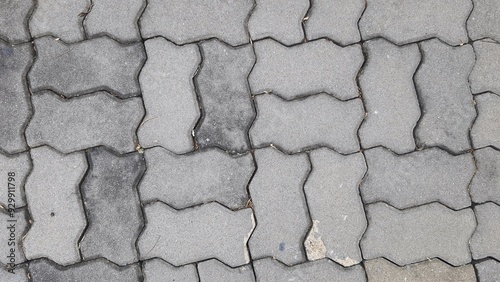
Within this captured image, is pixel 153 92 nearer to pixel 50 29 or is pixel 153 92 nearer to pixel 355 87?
pixel 50 29

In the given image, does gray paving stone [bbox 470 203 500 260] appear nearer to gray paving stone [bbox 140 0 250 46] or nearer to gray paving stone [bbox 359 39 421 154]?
gray paving stone [bbox 359 39 421 154]

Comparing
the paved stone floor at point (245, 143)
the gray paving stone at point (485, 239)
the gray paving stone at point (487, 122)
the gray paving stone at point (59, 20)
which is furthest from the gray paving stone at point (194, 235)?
the gray paving stone at point (487, 122)

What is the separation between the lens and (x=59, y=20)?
8.25 feet

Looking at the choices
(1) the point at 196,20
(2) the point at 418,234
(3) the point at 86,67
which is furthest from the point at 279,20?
(2) the point at 418,234

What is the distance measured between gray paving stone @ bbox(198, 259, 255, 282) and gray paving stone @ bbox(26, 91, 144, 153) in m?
0.58

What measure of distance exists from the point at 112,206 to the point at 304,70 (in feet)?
3.28

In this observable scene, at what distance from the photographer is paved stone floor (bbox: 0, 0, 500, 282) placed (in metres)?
2.47

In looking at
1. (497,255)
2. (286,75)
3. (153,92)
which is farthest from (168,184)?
(497,255)

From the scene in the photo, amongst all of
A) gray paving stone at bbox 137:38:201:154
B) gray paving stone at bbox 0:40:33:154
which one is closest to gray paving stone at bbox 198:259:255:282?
gray paving stone at bbox 137:38:201:154

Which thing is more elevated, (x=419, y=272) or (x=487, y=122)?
(x=487, y=122)

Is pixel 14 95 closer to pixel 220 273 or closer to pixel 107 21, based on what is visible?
pixel 107 21

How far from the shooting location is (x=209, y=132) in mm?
2514

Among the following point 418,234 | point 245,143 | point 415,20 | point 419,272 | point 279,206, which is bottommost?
point 419,272

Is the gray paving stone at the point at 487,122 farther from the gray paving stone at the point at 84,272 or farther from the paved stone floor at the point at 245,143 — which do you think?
the gray paving stone at the point at 84,272
